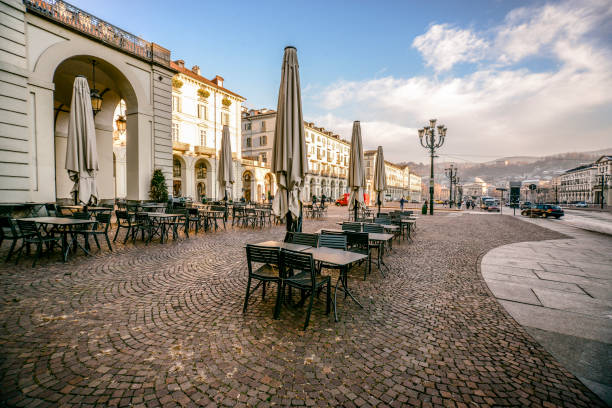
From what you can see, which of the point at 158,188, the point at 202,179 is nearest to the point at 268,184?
the point at 202,179

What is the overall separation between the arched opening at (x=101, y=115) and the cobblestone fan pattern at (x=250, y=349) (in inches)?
390

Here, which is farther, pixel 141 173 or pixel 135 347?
pixel 141 173

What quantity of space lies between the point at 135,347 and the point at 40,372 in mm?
706

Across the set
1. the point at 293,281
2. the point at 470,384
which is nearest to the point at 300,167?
the point at 293,281

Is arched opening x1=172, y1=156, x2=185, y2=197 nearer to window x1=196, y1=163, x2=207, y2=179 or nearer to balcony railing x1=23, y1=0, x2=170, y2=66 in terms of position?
window x1=196, y1=163, x2=207, y2=179

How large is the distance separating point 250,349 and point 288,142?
3498mm

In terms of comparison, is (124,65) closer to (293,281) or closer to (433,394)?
(293,281)

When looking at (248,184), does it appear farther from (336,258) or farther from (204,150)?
(336,258)

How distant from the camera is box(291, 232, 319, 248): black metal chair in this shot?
4.55m

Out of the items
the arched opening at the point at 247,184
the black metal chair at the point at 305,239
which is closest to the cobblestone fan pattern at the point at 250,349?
the black metal chair at the point at 305,239

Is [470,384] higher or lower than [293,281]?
lower

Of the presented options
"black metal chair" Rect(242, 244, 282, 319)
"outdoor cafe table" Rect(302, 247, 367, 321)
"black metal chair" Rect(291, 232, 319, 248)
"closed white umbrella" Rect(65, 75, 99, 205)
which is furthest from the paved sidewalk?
"closed white umbrella" Rect(65, 75, 99, 205)

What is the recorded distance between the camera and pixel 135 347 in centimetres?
274

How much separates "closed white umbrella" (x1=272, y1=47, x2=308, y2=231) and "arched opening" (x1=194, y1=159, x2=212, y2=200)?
1019 inches
